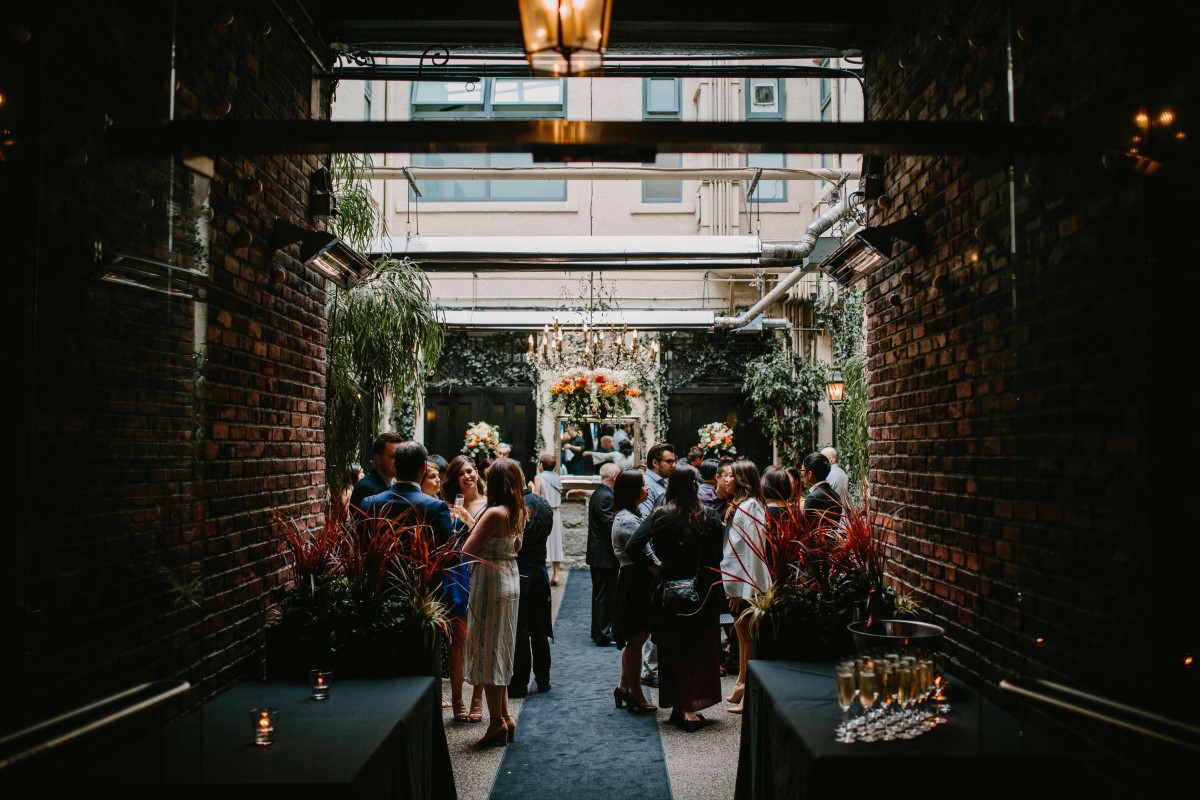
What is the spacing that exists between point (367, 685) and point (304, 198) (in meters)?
2.57

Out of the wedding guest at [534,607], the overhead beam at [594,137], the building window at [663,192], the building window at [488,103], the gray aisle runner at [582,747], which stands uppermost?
the building window at [488,103]

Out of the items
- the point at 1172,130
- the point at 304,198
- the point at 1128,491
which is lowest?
the point at 1128,491

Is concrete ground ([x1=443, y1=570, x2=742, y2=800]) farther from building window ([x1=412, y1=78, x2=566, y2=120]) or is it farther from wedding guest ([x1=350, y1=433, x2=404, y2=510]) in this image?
building window ([x1=412, y1=78, x2=566, y2=120])

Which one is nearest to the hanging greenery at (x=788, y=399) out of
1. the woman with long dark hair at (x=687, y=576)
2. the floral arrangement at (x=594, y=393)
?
the floral arrangement at (x=594, y=393)

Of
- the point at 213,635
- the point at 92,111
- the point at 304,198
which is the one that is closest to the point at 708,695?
the point at 213,635

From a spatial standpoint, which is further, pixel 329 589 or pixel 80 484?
pixel 329 589

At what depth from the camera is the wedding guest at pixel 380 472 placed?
17.3ft

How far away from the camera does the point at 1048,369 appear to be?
2.73 m

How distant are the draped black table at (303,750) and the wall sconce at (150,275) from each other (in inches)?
54.1

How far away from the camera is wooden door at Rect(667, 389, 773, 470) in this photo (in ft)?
41.5

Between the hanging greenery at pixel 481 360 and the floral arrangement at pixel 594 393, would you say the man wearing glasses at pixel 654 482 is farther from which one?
the hanging greenery at pixel 481 360

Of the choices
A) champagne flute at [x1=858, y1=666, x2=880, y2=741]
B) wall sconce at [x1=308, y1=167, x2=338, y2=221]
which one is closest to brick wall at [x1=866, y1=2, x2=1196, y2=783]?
champagne flute at [x1=858, y1=666, x2=880, y2=741]

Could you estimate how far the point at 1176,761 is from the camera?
2168 millimetres

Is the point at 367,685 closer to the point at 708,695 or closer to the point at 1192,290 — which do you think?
the point at 708,695
